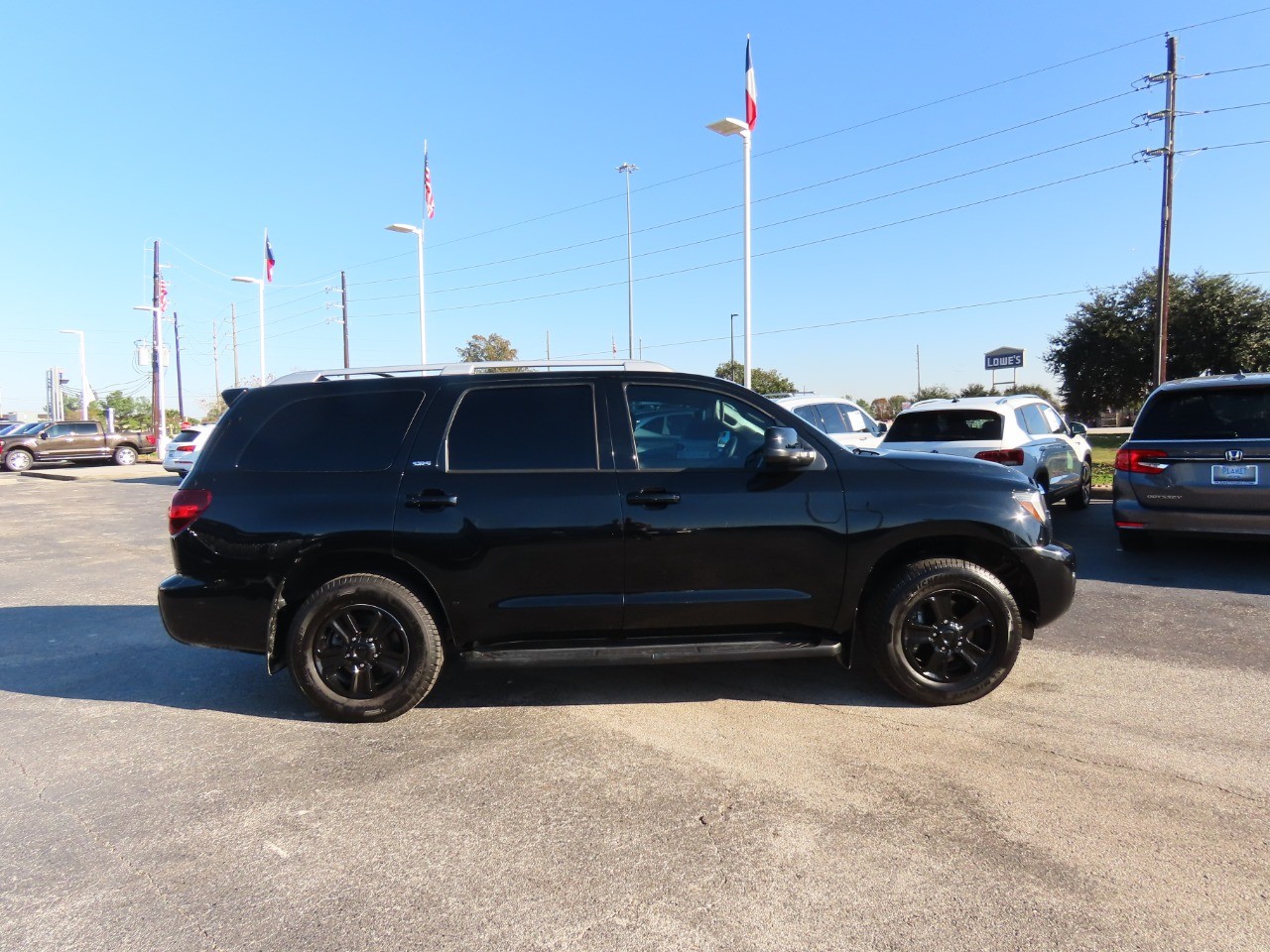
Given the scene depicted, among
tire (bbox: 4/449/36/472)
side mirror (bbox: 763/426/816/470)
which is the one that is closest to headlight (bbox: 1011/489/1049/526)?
side mirror (bbox: 763/426/816/470)

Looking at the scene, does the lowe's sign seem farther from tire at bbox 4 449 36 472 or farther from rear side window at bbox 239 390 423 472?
tire at bbox 4 449 36 472

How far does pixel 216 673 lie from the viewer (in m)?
5.35

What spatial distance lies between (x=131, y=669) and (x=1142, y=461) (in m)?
8.21

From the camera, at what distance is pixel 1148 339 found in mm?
31984

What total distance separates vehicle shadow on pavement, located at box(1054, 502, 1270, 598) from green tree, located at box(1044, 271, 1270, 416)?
2364 cm

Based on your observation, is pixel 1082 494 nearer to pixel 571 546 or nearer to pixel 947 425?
pixel 947 425

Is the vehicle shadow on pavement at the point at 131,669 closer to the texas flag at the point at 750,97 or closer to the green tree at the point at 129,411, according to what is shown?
the texas flag at the point at 750,97

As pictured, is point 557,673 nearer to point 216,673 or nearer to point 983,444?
point 216,673

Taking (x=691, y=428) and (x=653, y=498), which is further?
(x=691, y=428)

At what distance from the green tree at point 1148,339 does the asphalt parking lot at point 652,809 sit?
98.3 feet

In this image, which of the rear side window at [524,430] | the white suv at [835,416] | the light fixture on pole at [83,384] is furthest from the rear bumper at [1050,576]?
the light fixture on pole at [83,384]

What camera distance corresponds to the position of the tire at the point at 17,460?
30.7 m

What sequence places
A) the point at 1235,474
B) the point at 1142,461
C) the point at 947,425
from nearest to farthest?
the point at 1235,474 < the point at 1142,461 < the point at 947,425

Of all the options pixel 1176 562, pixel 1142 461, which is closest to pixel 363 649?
pixel 1142 461
